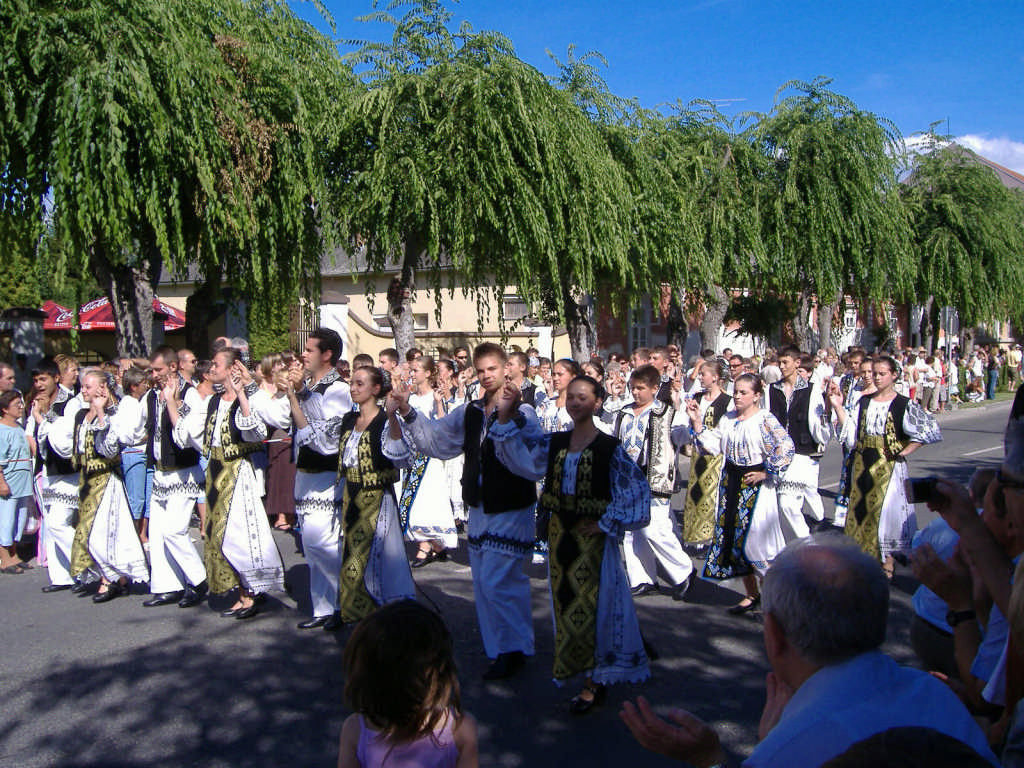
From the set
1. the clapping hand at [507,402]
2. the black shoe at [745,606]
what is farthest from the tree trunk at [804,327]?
the clapping hand at [507,402]

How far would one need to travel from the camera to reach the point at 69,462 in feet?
22.9

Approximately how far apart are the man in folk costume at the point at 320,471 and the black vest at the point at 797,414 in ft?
12.9

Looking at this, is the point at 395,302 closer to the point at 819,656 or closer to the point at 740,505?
the point at 740,505

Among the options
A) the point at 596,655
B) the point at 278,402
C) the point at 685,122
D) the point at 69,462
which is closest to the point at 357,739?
the point at 596,655

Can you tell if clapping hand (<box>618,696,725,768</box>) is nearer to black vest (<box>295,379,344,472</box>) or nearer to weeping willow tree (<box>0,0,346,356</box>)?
black vest (<box>295,379,344,472</box>)

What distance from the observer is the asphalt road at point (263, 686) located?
162 inches

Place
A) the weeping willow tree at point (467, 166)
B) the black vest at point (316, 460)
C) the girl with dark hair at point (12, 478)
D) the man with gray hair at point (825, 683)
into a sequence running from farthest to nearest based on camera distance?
the weeping willow tree at point (467, 166)
the girl with dark hair at point (12, 478)
the black vest at point (316, 460)
the man with gray hair at point (825, 683)

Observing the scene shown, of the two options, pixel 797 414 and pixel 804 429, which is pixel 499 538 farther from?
pixel 797 414

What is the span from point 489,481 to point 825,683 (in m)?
3.28

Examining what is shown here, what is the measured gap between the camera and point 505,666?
4.95 meters

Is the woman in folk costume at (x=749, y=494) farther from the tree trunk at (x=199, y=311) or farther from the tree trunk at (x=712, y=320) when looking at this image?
the tree trunk at (x=712, y=320)

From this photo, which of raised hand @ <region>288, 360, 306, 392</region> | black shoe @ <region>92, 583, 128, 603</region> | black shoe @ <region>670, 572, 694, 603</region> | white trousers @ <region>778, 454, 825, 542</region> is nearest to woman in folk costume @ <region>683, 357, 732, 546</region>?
white trousers @ <region>778, 454, 825, 542</region>

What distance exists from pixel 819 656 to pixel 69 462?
259 inches

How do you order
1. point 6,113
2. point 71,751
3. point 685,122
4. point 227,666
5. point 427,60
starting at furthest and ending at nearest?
point 685,122 → point 427,60 → point 6,113 → point 227,666 → point 71,751
